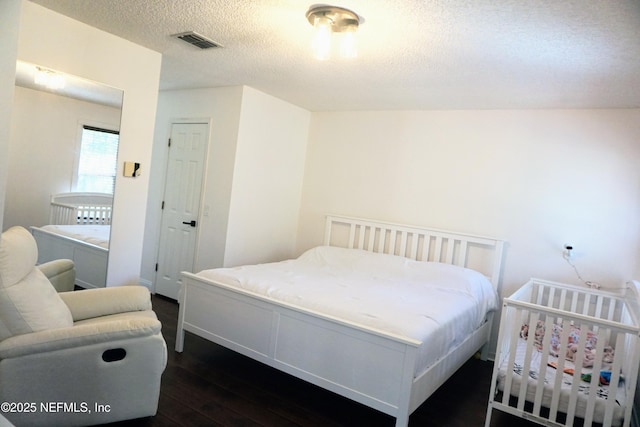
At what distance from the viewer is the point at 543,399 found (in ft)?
7.84

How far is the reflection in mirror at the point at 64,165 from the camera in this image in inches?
101

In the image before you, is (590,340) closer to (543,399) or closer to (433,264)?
(543,399)

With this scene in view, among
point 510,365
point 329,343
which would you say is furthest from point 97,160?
point 510,365

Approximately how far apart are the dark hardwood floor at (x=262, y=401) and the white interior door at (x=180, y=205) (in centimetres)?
131

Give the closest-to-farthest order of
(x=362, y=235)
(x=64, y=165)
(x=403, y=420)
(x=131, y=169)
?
(x=403, y=420)
(x=64, y=165)
(x=131, y=169)
(x=362, y=235)

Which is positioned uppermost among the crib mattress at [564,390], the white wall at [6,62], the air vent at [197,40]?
the air vent at [197,40]

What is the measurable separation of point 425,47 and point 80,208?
8.84 ft

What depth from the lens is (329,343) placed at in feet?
7.98

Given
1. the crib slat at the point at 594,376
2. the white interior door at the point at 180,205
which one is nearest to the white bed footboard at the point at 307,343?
the crib slat at the point at 594,376

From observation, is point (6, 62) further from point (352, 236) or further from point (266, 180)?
point (352, 236)

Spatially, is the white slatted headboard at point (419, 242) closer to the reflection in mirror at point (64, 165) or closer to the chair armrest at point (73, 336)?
the reflection in mirror at point (64, 165)

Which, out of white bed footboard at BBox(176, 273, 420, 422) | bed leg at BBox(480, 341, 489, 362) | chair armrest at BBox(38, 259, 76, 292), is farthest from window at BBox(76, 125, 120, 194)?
bed leg at BBox(480, 341, 489, 362)

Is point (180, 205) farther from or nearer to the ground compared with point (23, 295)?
farther from the ground

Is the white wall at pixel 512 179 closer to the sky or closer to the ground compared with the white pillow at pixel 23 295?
closer to the sky
